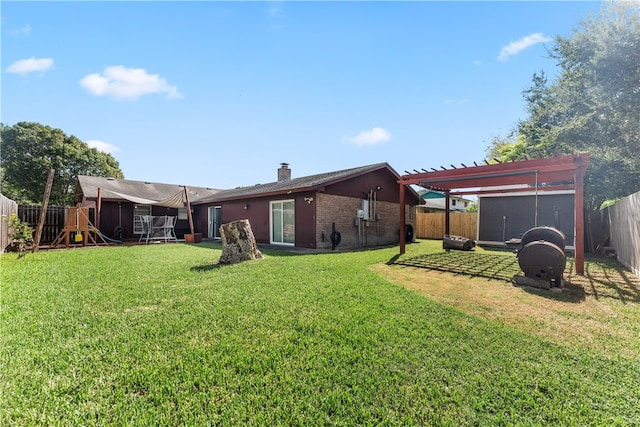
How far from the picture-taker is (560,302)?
4121 millimetres

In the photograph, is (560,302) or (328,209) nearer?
(560,302)

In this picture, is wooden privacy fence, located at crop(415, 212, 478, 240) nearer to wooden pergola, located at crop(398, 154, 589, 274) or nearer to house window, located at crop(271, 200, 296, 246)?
wooden pergola, located at crop(398, 154, 589, 274)

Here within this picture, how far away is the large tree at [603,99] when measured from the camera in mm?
9516

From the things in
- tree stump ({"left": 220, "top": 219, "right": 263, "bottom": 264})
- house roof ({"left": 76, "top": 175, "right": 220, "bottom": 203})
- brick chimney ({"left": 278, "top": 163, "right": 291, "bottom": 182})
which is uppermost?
brick chimney ({"left": 278, "top": 163, "right": 291, "bottom": 182})

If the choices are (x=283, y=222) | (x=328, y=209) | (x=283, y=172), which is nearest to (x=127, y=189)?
(x=283, y=172)

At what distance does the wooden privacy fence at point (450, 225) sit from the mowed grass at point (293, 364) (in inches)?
486

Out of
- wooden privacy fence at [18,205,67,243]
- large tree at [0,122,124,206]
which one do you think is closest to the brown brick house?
wooden privacy fence at [18,205,67,243]

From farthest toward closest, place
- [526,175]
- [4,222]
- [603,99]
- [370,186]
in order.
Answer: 1. [370,186]
2. [603,99]
3. [4,222]
4. [526,175]

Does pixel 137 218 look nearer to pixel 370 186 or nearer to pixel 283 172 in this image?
pixel 283 172

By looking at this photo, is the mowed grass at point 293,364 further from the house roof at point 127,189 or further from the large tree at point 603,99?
the house roof at point 127,189

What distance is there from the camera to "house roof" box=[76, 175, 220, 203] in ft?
51.7

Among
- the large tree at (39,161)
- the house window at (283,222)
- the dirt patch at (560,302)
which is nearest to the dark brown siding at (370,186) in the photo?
the house window at (283,222)

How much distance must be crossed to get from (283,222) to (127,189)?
1253 cm

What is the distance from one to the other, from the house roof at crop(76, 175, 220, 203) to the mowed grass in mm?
12354
